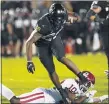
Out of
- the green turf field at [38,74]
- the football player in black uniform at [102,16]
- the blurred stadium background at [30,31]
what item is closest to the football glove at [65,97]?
the green turf field at [38,74]

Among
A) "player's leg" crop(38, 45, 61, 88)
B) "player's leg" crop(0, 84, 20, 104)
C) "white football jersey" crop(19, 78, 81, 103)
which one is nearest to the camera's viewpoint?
"player's leg" crop(0, 84, 20, 104)

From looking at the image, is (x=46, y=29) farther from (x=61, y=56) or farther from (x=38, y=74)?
(x=38, y=74)

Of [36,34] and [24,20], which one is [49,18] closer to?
[36,34]

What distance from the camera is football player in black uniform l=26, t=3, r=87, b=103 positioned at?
923 cm

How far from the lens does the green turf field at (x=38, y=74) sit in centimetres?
1224

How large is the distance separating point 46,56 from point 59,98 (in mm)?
1036

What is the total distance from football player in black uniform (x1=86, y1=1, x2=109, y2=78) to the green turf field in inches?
36.0

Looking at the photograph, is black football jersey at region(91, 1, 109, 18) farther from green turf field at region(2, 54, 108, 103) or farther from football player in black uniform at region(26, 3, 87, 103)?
football player in black uniform at region(26, 3, 87, 103)

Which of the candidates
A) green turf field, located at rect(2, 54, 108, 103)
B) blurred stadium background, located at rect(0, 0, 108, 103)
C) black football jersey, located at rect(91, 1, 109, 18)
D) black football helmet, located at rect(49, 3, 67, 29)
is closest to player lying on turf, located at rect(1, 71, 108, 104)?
black football helmet, located at rect(49, 3, 67, 29)

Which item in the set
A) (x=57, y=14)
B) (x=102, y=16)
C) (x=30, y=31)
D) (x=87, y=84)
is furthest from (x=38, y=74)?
(x=87, y=84)

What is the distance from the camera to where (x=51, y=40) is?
9.53 meters

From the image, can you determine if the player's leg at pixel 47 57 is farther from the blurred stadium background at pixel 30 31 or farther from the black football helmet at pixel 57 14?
the blurred stadium background at pixel 30 31

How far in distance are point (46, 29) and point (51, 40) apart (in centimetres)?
31

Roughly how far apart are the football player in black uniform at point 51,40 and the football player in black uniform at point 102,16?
1.50m
